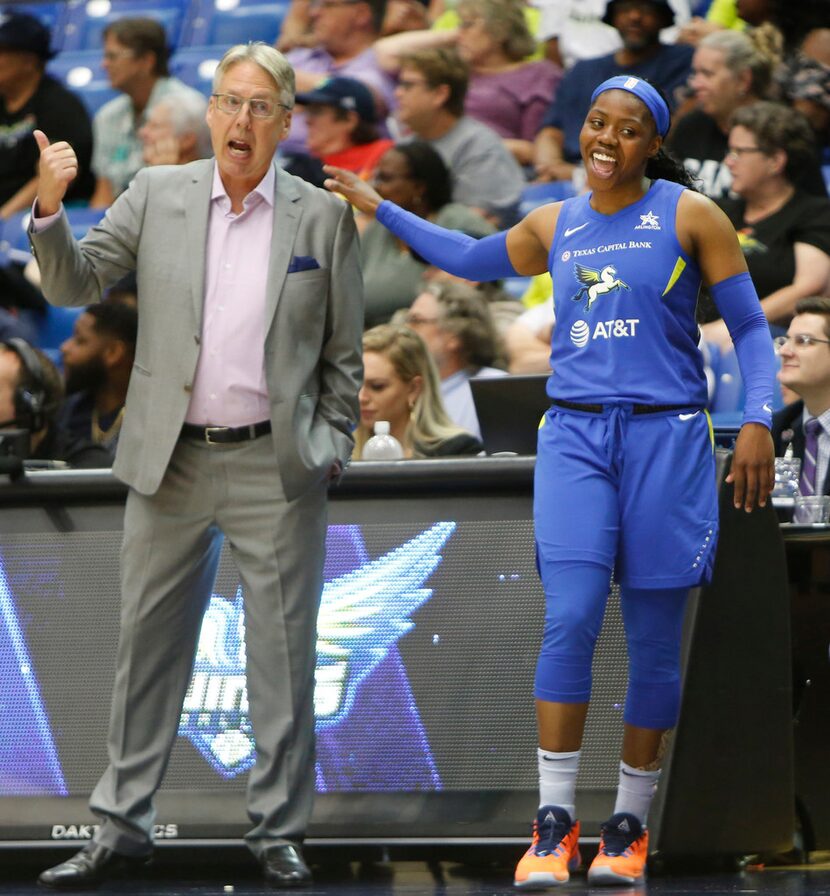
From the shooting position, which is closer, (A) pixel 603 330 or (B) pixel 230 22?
(A) pixel 603 330

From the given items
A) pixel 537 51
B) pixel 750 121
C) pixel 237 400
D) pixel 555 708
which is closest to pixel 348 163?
pixel 537 51

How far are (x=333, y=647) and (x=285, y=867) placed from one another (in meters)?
0.57

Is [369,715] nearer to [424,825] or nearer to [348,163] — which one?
[424,825]

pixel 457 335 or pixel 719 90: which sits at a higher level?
pixel 719 90

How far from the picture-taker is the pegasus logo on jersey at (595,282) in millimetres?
3303

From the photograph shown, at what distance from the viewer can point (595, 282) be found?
10.9ft

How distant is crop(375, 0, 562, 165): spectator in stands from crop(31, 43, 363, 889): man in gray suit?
187 inches

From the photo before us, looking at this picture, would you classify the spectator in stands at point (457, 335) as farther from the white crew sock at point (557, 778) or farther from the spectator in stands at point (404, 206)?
the white crew sock at point (557, 778)

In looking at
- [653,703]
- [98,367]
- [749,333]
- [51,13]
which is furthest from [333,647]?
[51,13]

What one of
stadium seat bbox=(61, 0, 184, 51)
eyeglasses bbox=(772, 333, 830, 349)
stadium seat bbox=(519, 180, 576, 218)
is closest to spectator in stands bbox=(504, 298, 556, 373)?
stadium seat bbox=(519, 180, 576, 218)

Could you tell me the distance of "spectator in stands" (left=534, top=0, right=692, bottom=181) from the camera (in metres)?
7.63

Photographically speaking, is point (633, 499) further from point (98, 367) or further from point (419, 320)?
point (98, 367)

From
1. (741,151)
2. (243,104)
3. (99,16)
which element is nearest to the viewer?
(243,104)

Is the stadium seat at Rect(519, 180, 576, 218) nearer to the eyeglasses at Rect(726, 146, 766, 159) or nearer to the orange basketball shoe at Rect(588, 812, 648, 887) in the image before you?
the eyeglasses at Rect(726, 146, 766, 159)
